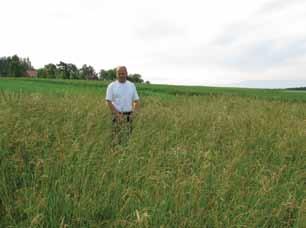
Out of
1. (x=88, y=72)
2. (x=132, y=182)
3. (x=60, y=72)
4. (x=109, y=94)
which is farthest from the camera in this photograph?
(x=88, y=72)

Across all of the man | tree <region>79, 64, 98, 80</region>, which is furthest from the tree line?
the man

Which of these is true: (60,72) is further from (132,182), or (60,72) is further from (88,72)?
(132,182)

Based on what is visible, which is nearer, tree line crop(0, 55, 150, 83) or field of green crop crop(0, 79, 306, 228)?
field of green crop crop(0, 79, 306, 228)

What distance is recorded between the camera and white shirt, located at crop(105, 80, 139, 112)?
5.95m

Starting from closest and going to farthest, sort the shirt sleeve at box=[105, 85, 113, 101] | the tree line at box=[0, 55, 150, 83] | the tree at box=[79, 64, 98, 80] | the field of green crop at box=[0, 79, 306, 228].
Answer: the field of green crop at box=[0, 79, 306, 228]
the shirt sleeve at box=[105, 85, 113, 101]
the tree line at box=[0, 55, 150, 83]
the tree at box=[79, 64, 98, 80]

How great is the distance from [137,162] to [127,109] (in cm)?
273

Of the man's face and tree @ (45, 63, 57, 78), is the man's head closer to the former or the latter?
the man's face

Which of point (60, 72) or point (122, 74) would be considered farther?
point (60, 72)

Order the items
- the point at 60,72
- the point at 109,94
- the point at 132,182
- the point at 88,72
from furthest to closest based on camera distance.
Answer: the point at 88,72
the point at 60,72
the point at 109,94
the point at 132,182

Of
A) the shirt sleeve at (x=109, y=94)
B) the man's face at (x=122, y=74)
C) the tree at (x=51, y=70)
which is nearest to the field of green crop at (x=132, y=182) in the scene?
the shirt sleeve at (x=109, y=94)

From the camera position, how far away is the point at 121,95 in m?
5.99

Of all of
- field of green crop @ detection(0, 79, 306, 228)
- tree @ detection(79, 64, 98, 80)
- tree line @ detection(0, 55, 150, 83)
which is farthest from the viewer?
tree @ detection(79, 64, 98, 80)

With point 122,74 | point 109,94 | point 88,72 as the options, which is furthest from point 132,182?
point 88,72

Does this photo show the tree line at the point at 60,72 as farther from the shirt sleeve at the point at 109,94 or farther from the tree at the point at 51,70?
the shirt sleeve at the point at 109,94
